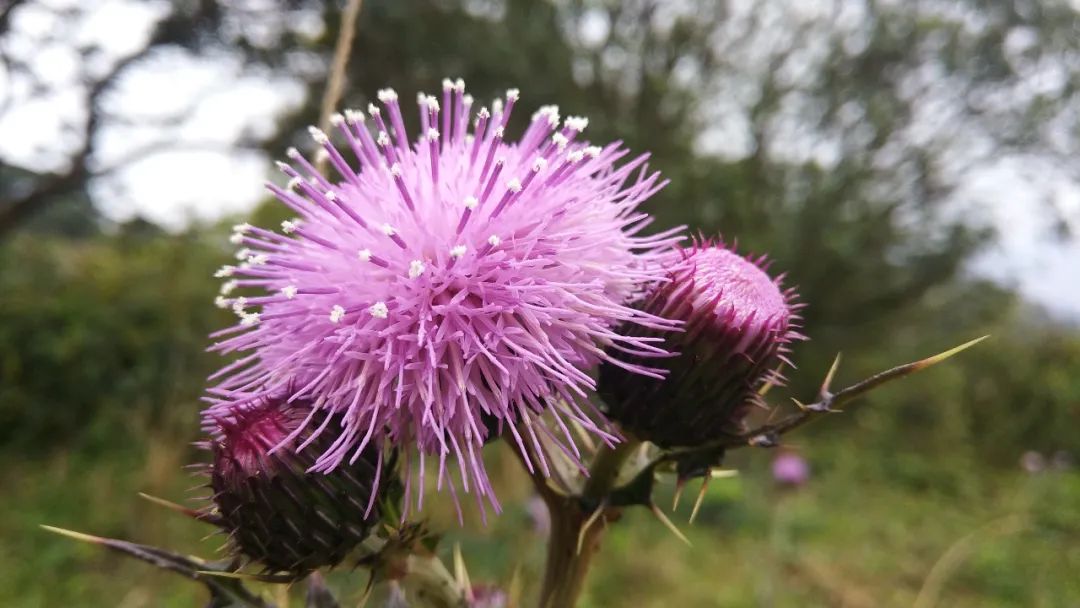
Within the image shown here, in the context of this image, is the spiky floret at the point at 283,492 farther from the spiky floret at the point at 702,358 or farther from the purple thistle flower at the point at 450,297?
the spiky floret at the point at 702,358

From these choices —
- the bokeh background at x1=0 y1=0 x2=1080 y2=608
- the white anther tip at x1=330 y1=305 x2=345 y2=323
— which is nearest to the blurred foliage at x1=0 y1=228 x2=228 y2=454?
the bokeh background at x1=0 y1=0 x2=1080 y2=608

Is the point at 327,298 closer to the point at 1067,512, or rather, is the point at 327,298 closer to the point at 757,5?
the point at 1067,512

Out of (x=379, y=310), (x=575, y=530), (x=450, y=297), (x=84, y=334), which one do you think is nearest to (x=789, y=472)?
(x=575, y=530)

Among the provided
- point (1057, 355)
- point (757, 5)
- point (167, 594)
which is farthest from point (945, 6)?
point (167, 594)

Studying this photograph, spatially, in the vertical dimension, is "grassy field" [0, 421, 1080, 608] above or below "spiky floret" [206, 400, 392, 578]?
below

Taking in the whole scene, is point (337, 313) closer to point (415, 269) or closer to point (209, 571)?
point (415, 269)

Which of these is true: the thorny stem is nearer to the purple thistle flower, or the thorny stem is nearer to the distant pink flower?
the purple thistle flower

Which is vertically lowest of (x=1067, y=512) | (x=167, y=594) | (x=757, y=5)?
(x=1067, y=512)
